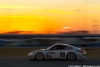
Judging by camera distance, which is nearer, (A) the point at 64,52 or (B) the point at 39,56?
(A) the point at 64,52

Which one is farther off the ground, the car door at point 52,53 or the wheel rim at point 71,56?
the car door at point 52,53

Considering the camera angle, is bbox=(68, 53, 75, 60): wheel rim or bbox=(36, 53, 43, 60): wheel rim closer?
bbox=(68, 53, 75, 60): wheel rim

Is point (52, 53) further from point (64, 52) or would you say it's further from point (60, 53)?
point (64, 52)

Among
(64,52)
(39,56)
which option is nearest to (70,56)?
(64,52)

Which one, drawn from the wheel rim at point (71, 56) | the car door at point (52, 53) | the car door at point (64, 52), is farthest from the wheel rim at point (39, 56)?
the wheel rim at point (71, 56)

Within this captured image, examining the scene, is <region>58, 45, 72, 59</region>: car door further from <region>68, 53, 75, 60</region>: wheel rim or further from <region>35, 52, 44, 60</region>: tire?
<region>35, 52, 44, 60</region>: tire

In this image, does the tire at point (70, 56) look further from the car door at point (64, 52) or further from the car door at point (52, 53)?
the car door at point (52, 53)

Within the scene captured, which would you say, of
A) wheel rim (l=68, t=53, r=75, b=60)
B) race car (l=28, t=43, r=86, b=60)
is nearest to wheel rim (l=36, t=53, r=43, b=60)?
race car (l=28, t=43, r=86, b=60)

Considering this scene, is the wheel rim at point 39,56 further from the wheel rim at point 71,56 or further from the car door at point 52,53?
the wheel rim at point 71,56

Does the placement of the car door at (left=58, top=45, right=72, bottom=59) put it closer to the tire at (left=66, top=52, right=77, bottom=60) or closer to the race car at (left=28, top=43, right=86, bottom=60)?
the race car at (left=28, top=43, right=86, bottom=60)

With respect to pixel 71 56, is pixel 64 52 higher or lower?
higher

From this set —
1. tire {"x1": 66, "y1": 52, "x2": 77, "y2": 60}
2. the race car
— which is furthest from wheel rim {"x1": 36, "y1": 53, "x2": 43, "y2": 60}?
tire {"x1": 66, "y1": 52, "x2": 77, "y2": 60}

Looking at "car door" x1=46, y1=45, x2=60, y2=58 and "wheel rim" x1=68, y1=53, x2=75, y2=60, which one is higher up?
"car door" x1=46, y1=45, x2=60, y2=58

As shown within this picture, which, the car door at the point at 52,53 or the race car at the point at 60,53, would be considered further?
the car door at the point at 52,53
